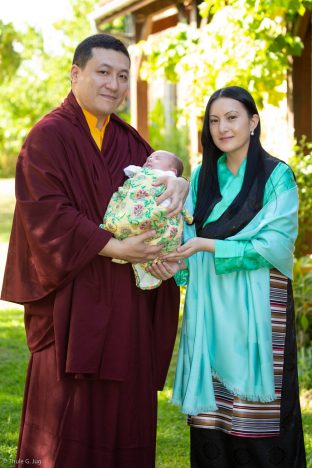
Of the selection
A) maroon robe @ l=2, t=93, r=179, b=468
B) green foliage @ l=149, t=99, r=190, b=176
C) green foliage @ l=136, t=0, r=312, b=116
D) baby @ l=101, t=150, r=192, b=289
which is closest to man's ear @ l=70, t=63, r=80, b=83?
maroon robe @ l=2, t=93, r=179, b=468

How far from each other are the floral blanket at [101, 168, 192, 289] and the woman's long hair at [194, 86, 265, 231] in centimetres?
22

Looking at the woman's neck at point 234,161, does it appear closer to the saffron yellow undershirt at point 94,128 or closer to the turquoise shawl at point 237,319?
the turquoise shawl at point 237,319

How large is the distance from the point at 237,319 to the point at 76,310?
699mm

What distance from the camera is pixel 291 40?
6484mm

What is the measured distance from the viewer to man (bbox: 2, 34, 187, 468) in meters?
3.03

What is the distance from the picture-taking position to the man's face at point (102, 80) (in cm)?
313

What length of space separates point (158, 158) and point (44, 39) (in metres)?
21.0

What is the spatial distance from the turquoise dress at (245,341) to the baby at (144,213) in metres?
0.22

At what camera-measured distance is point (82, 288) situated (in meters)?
3.08

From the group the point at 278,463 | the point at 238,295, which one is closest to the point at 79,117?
the point at 238,295

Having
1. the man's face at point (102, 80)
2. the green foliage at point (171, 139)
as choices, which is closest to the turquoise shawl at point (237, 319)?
the man's face at point (102, 80)

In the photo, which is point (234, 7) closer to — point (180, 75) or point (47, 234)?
point (180, 75)

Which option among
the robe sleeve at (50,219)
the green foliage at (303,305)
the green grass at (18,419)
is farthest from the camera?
the green foliage at (303,305)

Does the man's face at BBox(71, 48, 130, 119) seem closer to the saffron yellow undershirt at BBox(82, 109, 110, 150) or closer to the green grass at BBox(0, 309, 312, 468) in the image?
the saffron yellow undershirt at BBox(82, 109, 110, 150)
